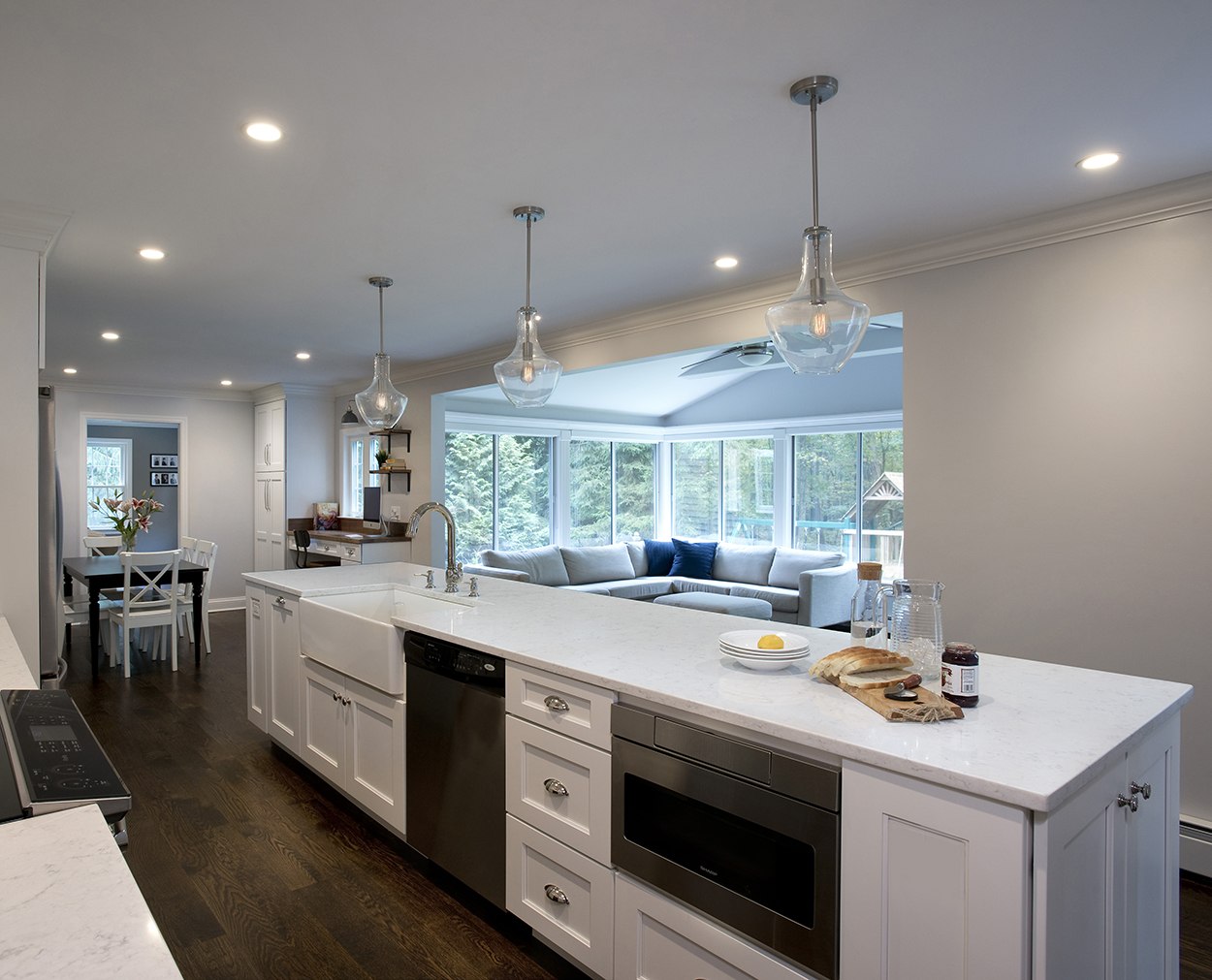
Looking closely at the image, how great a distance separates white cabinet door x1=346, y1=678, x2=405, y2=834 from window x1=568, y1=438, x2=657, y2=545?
19.8ft

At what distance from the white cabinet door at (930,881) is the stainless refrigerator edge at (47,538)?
3.41m

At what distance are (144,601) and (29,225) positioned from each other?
391cm

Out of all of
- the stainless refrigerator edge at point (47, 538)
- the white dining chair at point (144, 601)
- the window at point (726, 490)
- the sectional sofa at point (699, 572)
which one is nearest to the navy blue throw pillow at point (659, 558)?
the sectional sofa at point (699, 572)

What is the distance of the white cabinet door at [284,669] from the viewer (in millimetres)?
3475

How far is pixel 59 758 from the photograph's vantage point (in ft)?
4.16

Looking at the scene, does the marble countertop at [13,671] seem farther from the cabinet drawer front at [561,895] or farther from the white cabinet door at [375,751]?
the cabinet drawer front at [561,895]

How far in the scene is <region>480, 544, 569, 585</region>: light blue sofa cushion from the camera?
723 cm

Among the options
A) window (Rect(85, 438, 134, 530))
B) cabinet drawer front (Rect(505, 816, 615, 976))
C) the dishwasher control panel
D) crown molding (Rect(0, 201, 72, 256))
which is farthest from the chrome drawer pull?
window (Rect(85, 438, 134, 530))

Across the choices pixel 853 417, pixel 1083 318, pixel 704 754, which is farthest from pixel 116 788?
pixel 853 417

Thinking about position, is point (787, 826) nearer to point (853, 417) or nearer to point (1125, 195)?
point (1125, 195)

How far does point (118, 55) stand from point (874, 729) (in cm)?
235

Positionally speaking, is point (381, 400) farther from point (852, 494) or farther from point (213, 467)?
point (213, 467)

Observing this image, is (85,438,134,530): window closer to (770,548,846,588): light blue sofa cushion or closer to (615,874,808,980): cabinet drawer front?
(770,548,846,588): light blue sofa cushion

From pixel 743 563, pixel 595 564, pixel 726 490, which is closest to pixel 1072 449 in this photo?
pixel 743 563
